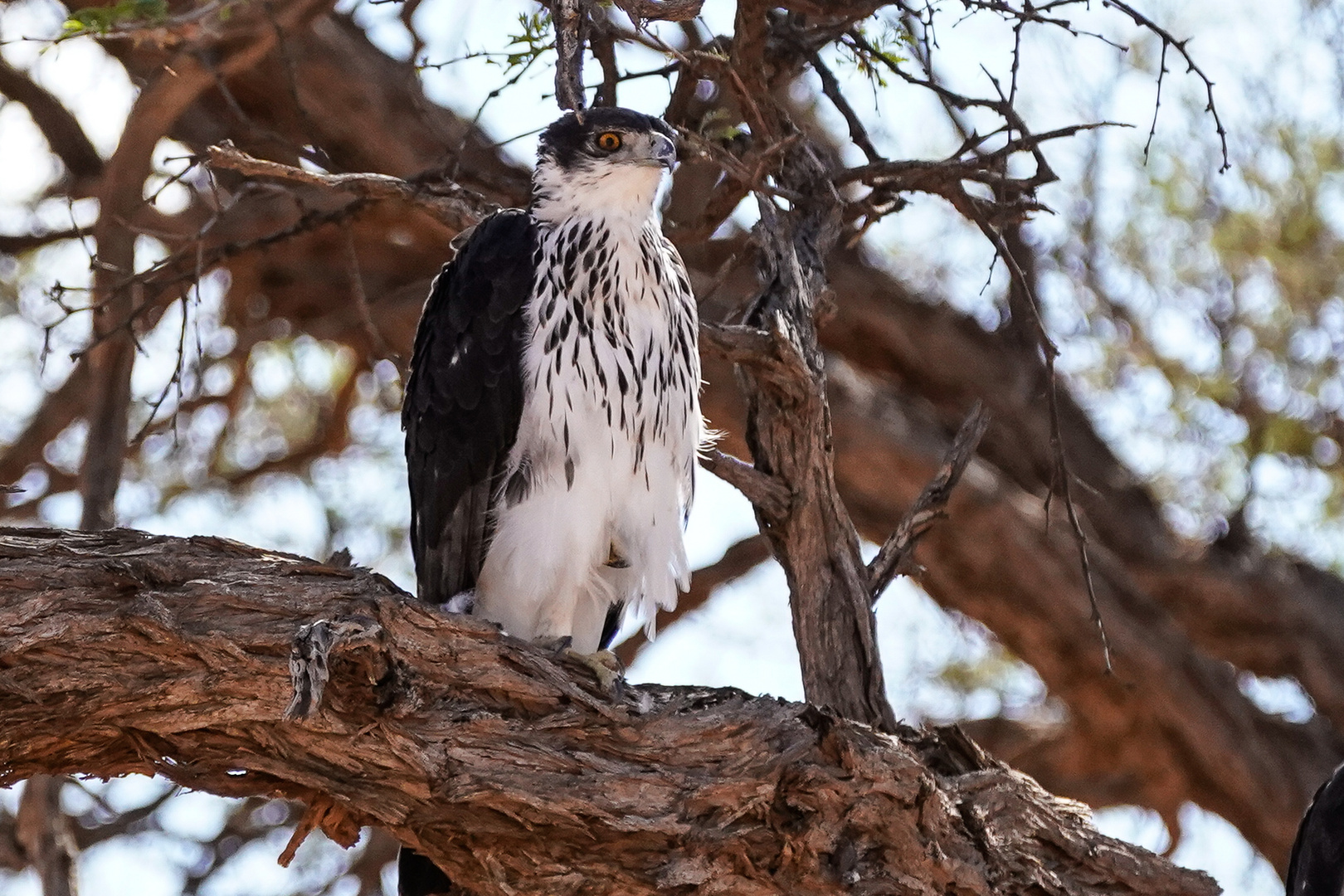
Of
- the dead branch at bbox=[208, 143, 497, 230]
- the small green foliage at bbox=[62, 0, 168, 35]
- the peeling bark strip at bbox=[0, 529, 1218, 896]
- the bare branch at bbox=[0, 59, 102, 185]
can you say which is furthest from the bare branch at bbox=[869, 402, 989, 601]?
the bare branch at bbox=[0, 59, 102, 185]

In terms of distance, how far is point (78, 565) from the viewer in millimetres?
3576

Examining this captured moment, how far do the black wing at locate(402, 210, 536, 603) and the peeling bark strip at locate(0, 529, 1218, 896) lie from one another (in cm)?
66

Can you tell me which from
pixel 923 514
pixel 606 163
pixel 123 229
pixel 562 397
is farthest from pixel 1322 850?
pixel 123 229

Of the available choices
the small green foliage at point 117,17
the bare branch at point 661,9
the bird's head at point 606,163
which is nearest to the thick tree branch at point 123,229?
the small green foliage at point 117,17

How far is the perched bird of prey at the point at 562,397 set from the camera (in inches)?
174

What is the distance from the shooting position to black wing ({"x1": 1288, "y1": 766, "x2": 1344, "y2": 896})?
4.28 meters

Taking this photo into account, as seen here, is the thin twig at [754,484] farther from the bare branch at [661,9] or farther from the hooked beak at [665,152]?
the bare branch at [661,9]

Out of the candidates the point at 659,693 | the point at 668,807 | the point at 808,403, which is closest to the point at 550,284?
the point at 808,403

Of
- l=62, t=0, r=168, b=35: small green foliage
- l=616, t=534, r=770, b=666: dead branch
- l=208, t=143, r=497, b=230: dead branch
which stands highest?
A: l=616, t=534, r=770, b=666: dead branch

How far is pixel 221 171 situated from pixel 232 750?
523cm

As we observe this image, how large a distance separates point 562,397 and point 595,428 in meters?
0.12

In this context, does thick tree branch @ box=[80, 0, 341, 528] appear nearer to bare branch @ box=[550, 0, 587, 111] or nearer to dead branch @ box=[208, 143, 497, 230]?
dead branch @ box=[208, 143, 497, 230]

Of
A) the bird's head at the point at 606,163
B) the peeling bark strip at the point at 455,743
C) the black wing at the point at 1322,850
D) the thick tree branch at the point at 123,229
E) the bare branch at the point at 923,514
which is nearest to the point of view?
the peeling bark strip at the point at 455,743

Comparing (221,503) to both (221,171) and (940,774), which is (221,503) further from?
(940,774)
